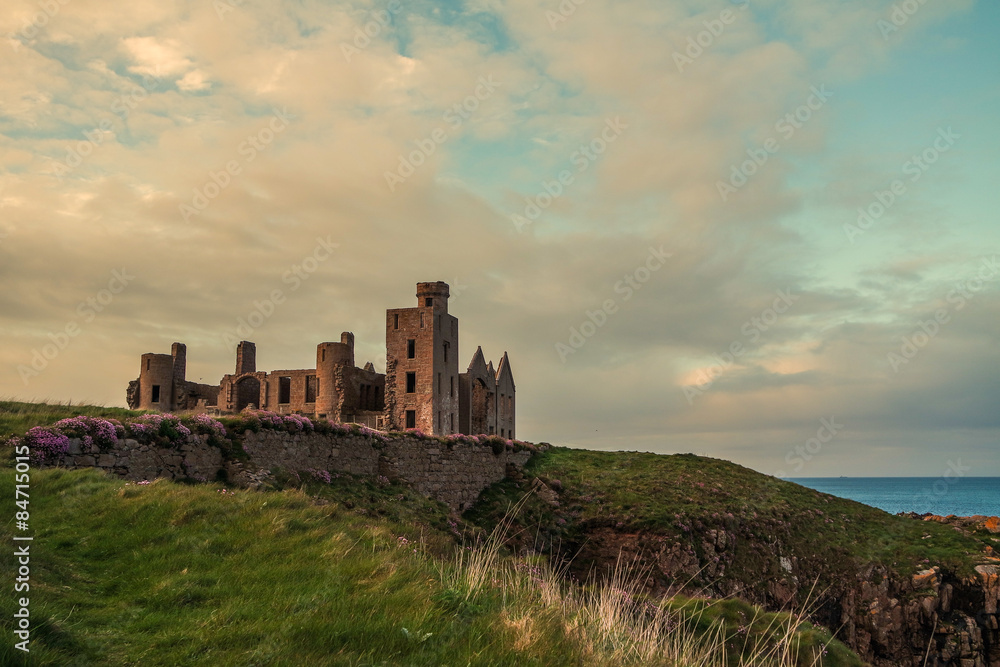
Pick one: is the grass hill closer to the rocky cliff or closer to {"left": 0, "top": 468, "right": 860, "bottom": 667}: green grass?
{"left": 0, "top": 468, "right": 860, "bottom": 667}: green grass

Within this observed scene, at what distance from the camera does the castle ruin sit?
5050 cm

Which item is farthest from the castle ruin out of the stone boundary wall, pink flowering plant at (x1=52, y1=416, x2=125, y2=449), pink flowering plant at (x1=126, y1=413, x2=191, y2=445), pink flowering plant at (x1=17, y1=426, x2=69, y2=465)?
pink flowering plant at (x1=17, y1=426, x2=69, y2=465)

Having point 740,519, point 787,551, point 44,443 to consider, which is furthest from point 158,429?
point 787,551

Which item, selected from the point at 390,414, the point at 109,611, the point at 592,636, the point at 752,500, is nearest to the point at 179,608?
the point at 109,611

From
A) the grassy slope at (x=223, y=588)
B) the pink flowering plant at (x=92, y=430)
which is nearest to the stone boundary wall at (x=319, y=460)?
the pink flowering plant at (x=92, y=430)

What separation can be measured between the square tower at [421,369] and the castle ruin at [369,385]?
2.9 inches

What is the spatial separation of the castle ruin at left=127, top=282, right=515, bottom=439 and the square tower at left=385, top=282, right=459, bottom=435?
0.24 feet

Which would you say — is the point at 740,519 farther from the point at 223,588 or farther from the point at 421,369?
the point at 223,588

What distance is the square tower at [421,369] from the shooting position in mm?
50094

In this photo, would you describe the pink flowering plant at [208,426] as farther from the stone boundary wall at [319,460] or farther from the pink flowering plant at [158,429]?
the pink flowering plant at [158,429]

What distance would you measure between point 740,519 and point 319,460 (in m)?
20.7

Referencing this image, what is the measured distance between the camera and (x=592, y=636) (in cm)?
841

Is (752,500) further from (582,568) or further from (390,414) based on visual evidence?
(390,414)

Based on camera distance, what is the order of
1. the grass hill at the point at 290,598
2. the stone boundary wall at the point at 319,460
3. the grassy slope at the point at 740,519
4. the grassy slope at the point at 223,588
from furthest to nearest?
the grassy slope at the point at 740,519
the stone boundary wall at the point at 319,460
the grass hill at the point at 290,598
the grassy slope at the point at 223,588
